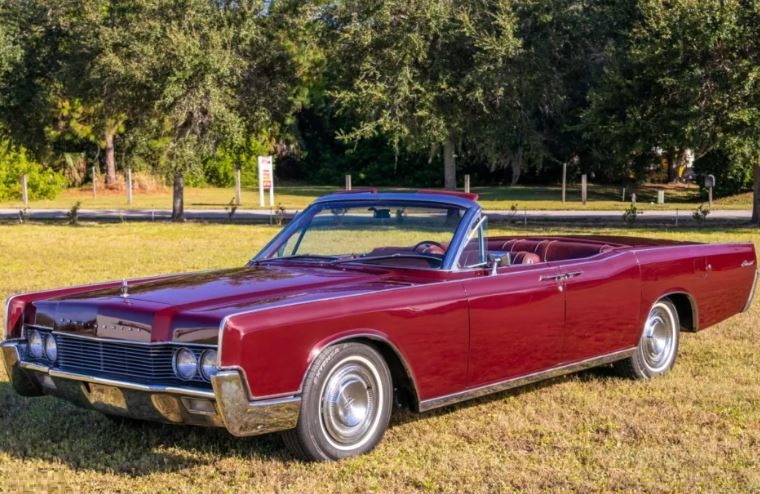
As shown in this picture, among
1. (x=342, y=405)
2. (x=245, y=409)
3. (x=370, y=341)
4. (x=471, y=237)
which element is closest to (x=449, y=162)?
(x=471, y=237)

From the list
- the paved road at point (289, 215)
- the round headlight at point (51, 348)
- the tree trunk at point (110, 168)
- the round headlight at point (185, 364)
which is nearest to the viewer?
the round headlight at point (185, 364)

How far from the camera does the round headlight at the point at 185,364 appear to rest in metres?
4.53

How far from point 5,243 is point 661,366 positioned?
1493cm

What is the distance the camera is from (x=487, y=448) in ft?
17.1

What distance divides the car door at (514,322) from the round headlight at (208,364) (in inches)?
63.1

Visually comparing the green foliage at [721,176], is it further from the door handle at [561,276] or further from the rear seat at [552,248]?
the door handle at [561,276]

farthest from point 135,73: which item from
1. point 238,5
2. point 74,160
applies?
point 74,160

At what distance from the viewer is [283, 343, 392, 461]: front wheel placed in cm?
470

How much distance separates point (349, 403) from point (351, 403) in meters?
0.02

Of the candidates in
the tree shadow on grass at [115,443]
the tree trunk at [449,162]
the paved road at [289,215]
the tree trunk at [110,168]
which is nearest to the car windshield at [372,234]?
the tree shadow on grass at [115,443]

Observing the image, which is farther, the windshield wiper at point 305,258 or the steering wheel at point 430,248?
the windshield wiper at point 305,258

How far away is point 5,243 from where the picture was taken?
60.7ft

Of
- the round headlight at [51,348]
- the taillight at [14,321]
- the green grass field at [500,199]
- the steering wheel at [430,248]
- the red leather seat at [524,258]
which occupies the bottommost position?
the green grass field at [500,199]

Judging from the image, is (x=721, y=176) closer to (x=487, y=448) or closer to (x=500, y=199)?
(x=500, y=199)
